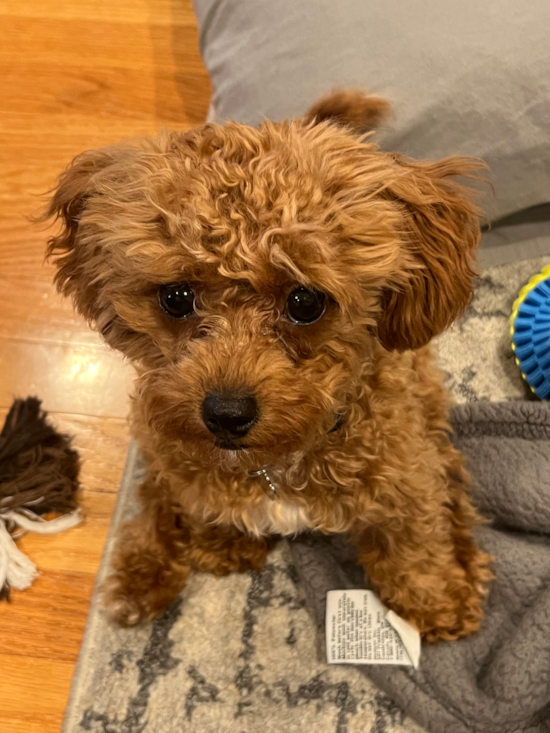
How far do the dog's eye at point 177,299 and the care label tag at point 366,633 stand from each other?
2.30 ft

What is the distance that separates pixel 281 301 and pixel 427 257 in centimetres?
22

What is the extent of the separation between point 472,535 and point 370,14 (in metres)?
1.12

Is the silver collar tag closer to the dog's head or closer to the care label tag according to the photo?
the dog's head

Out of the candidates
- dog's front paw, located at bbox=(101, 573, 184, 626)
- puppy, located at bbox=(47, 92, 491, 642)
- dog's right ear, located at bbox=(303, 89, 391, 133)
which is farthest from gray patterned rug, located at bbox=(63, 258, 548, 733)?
dog's right ear, located at bbox=(303, 89, 391, 133)

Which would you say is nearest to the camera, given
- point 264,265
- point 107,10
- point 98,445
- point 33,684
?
point 264,265

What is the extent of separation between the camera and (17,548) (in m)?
1.45

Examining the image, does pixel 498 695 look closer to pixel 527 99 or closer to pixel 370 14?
pixel 527 99

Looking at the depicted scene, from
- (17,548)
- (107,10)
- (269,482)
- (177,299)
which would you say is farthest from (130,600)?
(107,10)

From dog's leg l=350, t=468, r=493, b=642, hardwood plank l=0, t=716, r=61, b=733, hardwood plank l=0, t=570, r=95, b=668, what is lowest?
hardwood plank l=0, t=716, r=61, b=733

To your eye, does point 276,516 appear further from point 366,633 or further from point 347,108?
point 347,108

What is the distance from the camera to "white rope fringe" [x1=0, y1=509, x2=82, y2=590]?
141 centimetres

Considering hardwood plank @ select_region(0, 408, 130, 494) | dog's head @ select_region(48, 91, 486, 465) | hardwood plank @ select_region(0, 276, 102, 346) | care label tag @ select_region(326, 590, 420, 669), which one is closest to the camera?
dog's head @ select_region(48, 91, 486, 465)

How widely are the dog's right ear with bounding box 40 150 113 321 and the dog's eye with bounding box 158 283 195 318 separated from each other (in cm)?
12

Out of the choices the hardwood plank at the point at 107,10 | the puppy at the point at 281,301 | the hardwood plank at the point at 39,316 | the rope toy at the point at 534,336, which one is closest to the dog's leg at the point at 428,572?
the puppy at the point at 281,301
